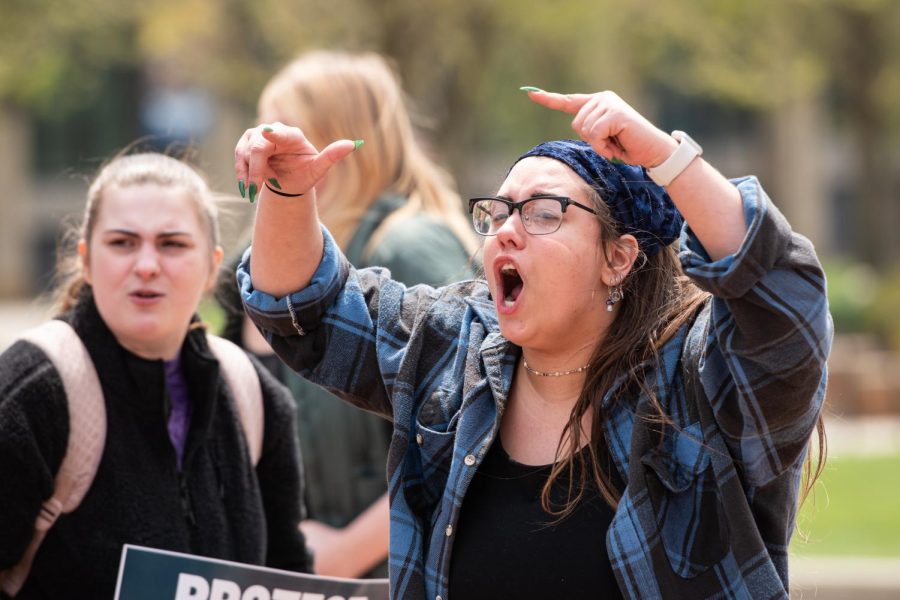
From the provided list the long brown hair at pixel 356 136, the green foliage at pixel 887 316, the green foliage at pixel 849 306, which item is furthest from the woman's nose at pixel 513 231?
the green foliage at pixel 849 306

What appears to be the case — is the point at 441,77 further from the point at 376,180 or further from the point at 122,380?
the point at 122,380

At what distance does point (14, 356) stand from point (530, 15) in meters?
13.0

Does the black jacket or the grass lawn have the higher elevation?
the grass lawn

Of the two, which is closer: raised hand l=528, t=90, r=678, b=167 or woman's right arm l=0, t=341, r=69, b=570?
raised hand l=528, t=90, r=678, b=167

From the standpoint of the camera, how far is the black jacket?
9.71 ft

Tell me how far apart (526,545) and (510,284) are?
51 centimetres

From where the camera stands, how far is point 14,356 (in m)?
3.03

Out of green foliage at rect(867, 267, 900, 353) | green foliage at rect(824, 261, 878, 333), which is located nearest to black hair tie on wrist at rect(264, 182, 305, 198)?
green foliage at rect(867, 267, 900, 353)

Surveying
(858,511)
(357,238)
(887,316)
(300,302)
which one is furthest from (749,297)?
(887,316)

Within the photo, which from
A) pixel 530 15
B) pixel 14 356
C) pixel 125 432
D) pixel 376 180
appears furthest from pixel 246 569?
pixel 530 15

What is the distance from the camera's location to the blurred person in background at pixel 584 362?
2260 mm

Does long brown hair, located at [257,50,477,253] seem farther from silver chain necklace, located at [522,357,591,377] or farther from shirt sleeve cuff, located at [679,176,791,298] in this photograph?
shirt sleeve cuff, located at [679,176,791,298]

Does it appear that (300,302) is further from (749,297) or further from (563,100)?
(749,297)

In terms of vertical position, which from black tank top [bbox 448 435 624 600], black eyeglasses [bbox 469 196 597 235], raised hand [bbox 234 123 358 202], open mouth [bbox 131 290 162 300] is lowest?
black tank top [bbox 448 435 624 600]
